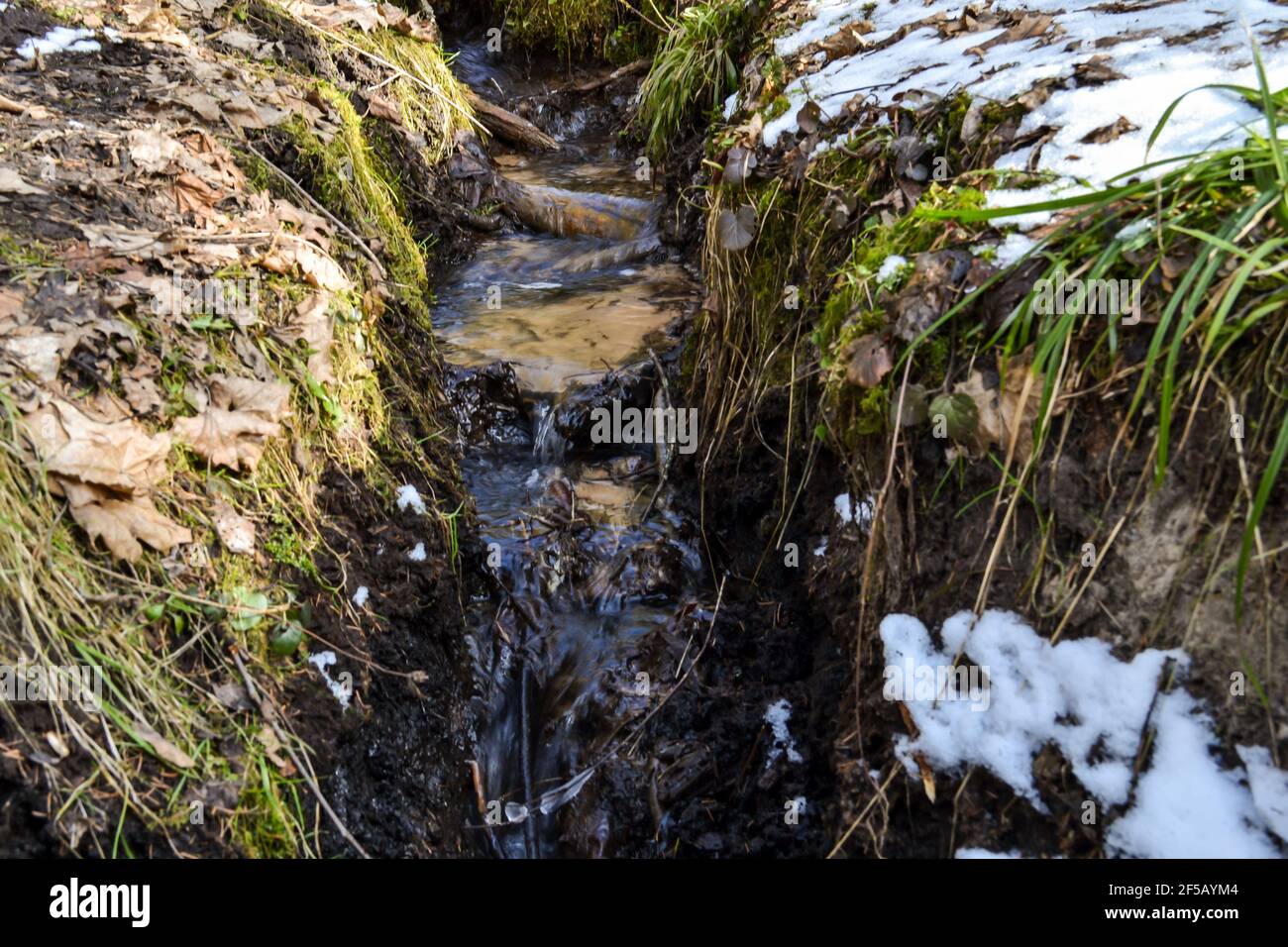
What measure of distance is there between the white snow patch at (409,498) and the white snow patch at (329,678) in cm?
72

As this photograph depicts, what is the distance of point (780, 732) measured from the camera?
2.86m

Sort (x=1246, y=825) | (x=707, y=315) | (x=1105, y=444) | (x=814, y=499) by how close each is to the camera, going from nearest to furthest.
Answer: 1. (x=1246, y=825)
2. (x=1105, y=444)
3. (x=814, y=499)
4. (x=707, y=315)

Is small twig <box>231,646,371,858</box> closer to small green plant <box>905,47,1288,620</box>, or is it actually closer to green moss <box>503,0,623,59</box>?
small green plant <box>905,47,1288,620</box>

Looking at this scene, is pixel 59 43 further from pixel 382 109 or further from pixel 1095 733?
pixel 1095 733

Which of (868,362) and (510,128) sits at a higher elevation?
(510,128)

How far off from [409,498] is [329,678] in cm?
85

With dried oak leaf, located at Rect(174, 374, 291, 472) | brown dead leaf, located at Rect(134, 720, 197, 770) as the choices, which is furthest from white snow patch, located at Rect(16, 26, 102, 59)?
brown dead leaf, located at Rect(134, 720, 197, 770)

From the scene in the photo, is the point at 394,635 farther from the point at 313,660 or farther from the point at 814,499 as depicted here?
the point at 814,499

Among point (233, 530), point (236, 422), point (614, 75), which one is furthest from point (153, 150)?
point (614, 75)

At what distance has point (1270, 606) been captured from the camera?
5.89 ft

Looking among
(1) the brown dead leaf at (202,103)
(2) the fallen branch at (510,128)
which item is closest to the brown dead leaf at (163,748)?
(1) the brown dead leaf at (202,103)

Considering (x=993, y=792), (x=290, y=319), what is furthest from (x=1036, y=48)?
(x=290, y=319)

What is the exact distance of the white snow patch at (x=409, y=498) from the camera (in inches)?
125
